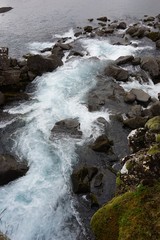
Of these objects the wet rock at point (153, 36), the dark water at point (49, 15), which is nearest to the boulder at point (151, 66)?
the wet rock at point (153, 36)

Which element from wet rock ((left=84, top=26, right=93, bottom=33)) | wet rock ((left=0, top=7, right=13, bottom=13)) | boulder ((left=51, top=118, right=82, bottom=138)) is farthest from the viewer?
wet rock ((left=0, top=7, right=13, bottom=13))

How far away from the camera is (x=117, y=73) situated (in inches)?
1029

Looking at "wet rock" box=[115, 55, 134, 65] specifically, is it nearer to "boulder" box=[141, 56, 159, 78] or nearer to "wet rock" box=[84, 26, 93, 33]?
"boulder" box=[141, 56, 159, 78]

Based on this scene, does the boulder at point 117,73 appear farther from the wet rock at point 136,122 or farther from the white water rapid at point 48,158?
the wet rock at point 136,122

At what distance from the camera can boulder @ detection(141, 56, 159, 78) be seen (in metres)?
26.4

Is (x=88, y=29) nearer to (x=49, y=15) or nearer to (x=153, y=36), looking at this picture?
(x=153, y=36)

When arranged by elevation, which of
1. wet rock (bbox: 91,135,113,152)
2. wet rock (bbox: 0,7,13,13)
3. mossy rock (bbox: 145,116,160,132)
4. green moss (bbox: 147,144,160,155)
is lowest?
wet rock (bbox: 91,135,113,152)

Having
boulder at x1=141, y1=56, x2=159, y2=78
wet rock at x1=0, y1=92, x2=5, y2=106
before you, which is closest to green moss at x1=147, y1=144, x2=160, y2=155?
wet rock at x1=0, y1=92, x2=5, y2=106

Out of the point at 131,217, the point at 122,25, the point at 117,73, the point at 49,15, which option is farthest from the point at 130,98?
the point at 49,15

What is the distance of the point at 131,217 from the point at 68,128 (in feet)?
35.8

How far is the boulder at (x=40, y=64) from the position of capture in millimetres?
26519

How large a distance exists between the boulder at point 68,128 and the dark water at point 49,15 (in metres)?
14.9

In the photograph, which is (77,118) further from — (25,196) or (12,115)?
(25,196)

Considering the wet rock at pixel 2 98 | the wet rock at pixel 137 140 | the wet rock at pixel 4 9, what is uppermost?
the wet rock at pixel 4 9
